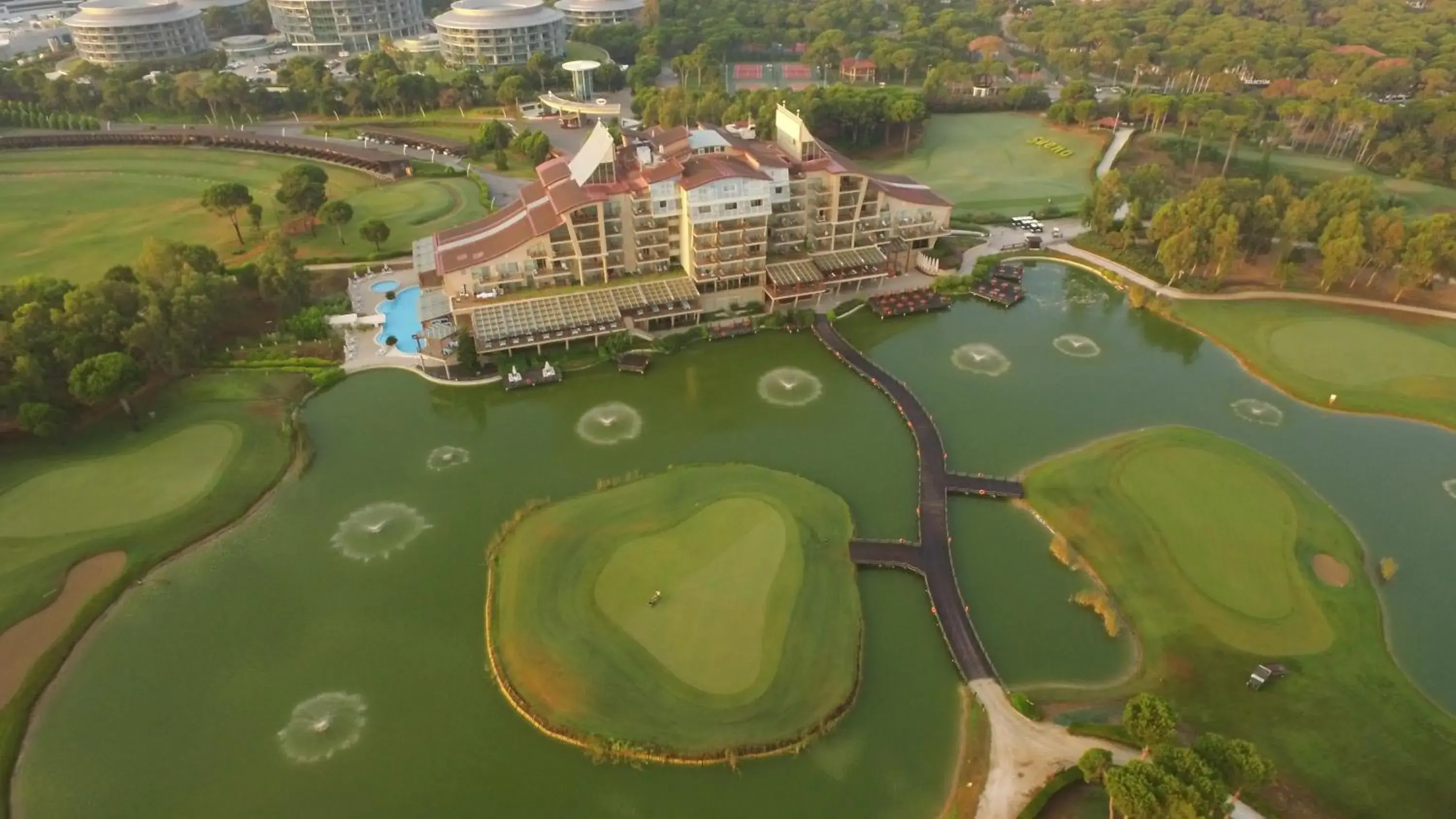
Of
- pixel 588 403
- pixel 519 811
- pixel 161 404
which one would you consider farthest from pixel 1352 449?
pixel 161 404

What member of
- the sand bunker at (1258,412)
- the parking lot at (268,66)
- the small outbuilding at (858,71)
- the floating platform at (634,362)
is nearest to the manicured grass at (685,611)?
the floating platform at (634,362)

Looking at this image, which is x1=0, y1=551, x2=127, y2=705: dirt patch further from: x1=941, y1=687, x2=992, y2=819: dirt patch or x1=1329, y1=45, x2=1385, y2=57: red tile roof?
x1=1329, y1=45, x2=1385, y2=57: red tile roof

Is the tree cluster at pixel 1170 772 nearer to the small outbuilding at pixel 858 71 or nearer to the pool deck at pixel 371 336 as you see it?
the pool deck at pixel 371 336

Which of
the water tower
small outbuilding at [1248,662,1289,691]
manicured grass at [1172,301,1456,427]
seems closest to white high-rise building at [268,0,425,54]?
the water tower

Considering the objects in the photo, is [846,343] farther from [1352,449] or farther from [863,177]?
[1352,449]

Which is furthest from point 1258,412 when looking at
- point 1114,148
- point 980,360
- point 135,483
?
point 135,483

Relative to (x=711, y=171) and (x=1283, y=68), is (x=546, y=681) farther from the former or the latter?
(x=1283, y=68)
